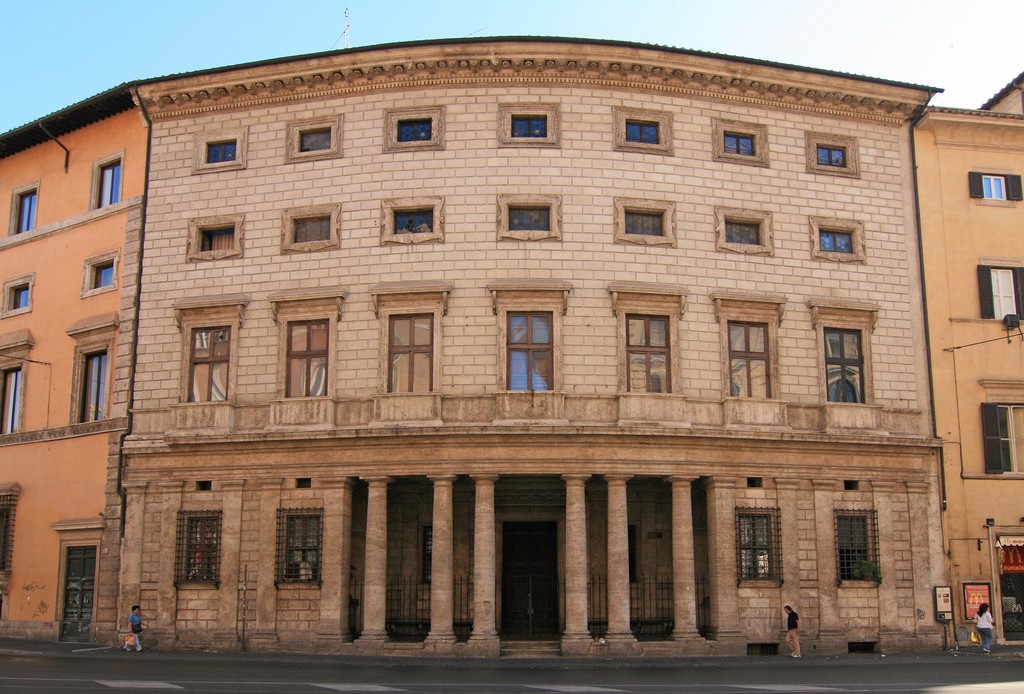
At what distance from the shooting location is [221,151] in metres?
32.6

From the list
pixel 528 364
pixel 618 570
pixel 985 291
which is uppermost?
pixel 985 291

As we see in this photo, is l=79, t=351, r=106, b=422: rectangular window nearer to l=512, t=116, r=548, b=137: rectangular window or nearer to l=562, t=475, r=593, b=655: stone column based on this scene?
l=512, t=116, r=548, b=137: rectangular window

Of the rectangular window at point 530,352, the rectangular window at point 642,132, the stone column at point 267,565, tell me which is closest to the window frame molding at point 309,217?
the rectangular window at point 530,352

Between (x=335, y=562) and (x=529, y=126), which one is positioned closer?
(x=335, y=562)

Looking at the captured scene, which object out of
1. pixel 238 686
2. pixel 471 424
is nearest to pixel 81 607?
pixel 471 424

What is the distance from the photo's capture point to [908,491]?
101ft

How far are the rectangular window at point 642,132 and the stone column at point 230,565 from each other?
14.8m

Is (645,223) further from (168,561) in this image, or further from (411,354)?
(168,561)

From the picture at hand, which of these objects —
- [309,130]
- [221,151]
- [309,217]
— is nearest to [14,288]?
[221,151]

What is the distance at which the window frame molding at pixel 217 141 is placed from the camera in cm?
3209

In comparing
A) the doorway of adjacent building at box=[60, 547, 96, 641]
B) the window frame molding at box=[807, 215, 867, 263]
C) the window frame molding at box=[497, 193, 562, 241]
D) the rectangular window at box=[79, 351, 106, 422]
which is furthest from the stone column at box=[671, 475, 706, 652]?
the rectangular window at box=[79, 351, 106, 422]

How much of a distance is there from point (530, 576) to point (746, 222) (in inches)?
471

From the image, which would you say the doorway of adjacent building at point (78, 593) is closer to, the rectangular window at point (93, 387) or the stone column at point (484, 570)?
the rectangular window at point (93, 387)

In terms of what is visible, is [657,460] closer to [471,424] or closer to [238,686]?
[471,424]
